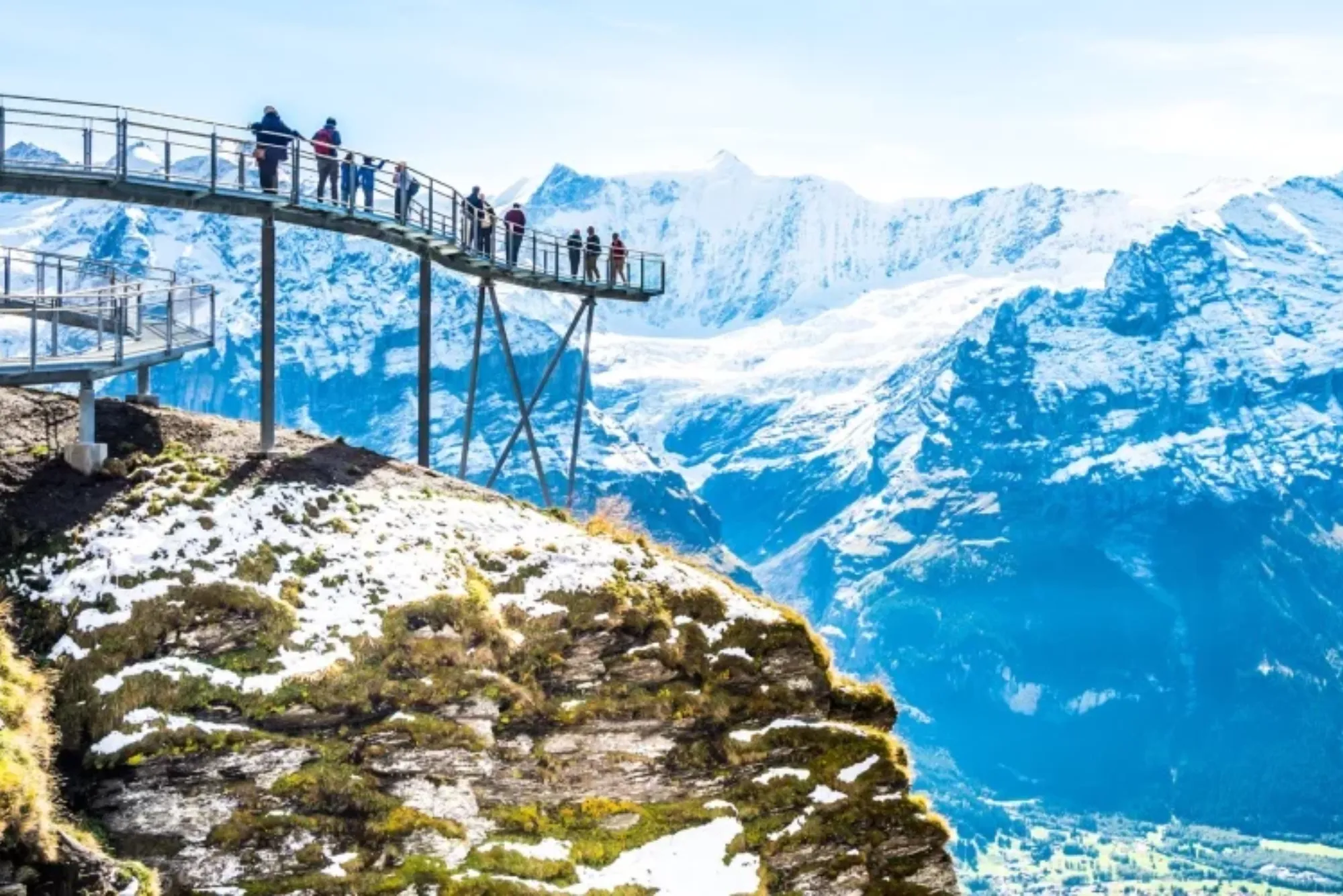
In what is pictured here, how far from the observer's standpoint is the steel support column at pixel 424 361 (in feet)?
209

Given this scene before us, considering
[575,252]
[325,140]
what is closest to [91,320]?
[325,140]

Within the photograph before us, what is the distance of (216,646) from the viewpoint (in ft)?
145

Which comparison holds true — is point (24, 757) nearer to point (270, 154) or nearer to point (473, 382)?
point (270, 154)

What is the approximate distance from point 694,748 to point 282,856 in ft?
34.1

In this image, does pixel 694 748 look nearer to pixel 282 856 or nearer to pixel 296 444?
pixel 282 856

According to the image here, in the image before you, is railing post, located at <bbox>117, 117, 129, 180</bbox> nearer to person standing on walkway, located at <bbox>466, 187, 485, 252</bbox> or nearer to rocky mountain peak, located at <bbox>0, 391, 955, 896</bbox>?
rocky mountain peak, located at <bbox>0, 391, 955, 896</bbox>

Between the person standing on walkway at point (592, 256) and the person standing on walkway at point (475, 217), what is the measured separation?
6332 millimetres

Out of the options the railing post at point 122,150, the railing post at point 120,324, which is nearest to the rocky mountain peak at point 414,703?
the railing post at point 120,324

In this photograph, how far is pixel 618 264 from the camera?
257ft

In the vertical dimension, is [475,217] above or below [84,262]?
above

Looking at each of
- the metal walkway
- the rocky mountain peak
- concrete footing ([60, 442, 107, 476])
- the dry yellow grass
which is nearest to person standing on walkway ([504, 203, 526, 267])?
the metal walkway

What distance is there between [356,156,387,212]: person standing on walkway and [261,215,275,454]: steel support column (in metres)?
4.27

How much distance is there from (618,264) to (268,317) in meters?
24.8

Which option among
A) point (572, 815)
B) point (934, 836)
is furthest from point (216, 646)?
point (934, 836)
